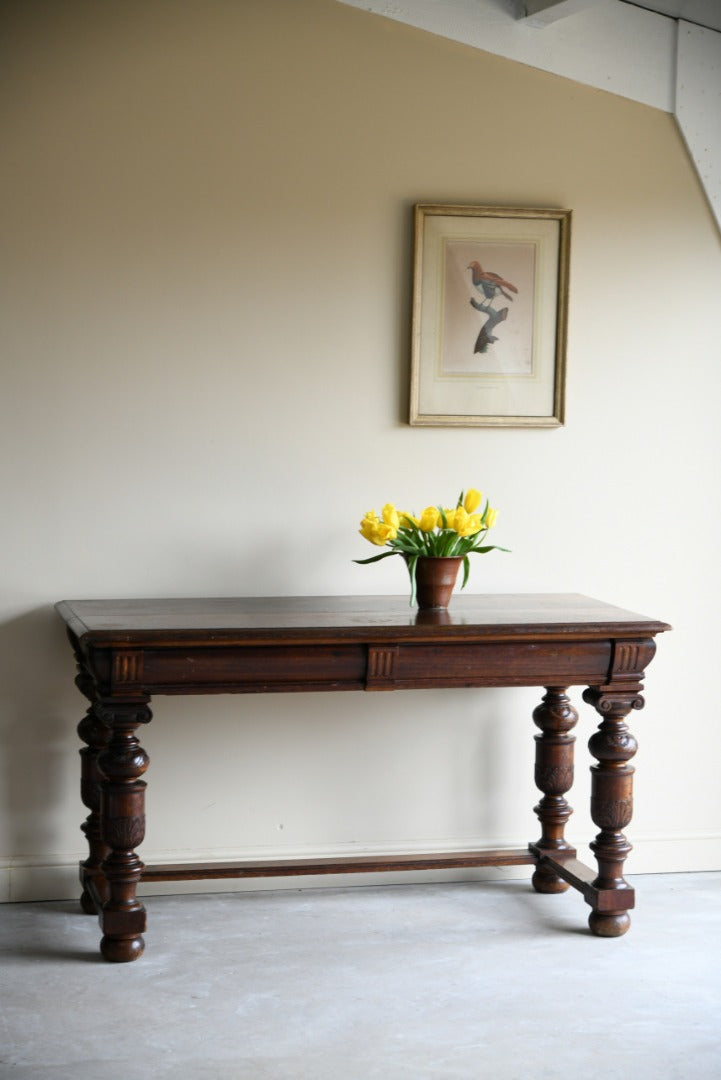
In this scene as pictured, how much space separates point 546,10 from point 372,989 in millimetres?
2901

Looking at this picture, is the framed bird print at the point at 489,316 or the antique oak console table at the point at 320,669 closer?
the antique oak console table at the point at 320,669

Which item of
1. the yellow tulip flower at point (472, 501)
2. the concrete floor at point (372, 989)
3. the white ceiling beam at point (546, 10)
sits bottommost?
the concrete floor at point (372, 989)

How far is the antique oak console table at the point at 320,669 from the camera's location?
329 centimetres

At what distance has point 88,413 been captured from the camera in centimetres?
385

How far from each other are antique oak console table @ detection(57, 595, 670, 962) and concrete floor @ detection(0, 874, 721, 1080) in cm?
15

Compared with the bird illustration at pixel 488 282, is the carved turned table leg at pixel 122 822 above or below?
below

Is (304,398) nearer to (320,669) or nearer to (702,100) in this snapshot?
(320,669)

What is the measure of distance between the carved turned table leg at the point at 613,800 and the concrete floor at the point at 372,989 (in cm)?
8

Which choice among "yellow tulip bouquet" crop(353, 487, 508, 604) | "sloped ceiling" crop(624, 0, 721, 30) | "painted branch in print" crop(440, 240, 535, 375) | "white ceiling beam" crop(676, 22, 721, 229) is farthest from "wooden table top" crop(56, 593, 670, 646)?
"sloped ceiling" crop(624, 0, 721, 30)

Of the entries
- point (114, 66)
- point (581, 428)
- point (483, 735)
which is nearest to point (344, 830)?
point (483, 735)

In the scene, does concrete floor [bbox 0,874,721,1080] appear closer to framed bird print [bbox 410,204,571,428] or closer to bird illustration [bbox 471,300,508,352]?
framed bird print [bbox 410,204,571,428]

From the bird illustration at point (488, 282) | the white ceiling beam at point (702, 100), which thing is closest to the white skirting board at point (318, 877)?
the bird illustration at point (488, 282)

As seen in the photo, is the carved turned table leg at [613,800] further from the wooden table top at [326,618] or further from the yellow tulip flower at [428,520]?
the yellow tulip flower at [428,520]

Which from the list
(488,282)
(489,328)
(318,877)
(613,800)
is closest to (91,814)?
(318,877)
